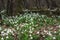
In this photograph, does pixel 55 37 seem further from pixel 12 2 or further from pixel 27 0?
pixel 27 0

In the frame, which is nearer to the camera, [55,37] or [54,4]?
[55,37]

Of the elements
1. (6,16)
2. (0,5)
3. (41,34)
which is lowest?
(0,5)

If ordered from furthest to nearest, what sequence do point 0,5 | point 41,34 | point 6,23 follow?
1. point 0,5
2. point 6,23
3. point 41,34

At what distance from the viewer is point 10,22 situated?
41.0 ft

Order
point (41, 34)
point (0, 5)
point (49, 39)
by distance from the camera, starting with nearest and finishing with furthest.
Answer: point (49, 39) < point (41, 34) < point (0, 5)

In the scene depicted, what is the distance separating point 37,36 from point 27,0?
18.0 meters

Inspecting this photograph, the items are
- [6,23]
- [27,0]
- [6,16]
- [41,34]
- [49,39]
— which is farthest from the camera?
[27,0]

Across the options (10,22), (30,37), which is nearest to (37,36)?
(30,37)

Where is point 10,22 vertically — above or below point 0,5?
above

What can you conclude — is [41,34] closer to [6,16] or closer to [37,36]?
[37,36]

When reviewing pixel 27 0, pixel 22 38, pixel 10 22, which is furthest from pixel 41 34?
pixel 27 0

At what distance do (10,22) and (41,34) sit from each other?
3.47 metres

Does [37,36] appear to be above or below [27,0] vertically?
above

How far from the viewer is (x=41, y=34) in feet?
31.1
